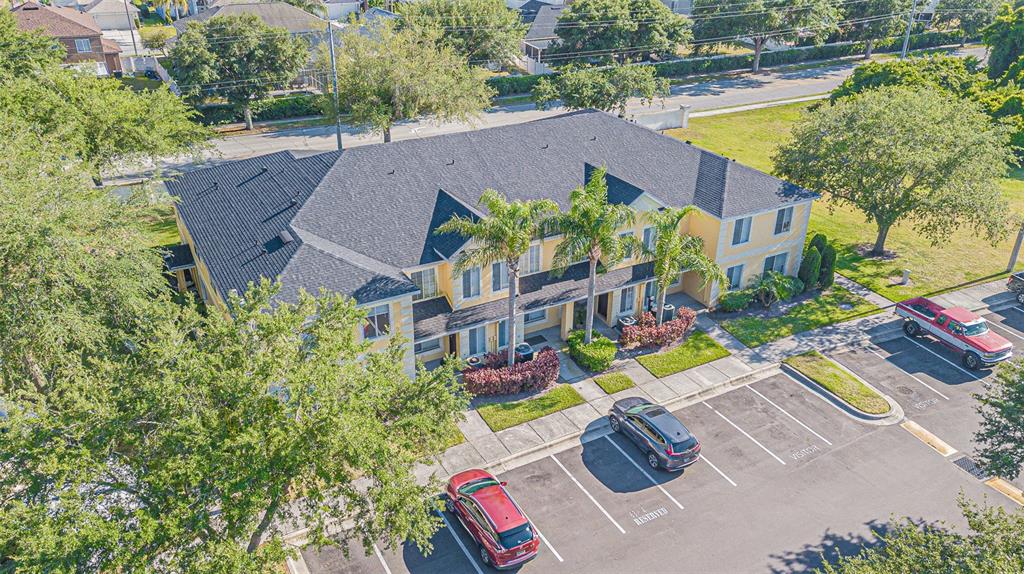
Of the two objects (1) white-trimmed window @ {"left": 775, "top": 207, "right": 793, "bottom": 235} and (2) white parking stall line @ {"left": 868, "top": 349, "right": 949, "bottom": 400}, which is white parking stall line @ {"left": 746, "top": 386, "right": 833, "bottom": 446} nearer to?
(2) white parking stall line @ {"left": 868, "top": 349, "right": 949, "bottom": 400}

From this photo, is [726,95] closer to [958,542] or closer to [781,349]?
[781,349]

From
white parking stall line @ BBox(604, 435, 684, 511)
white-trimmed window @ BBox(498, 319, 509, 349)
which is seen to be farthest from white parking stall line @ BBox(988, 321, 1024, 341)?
white-trimmed window @ BBox(498, 319, 509, 349)

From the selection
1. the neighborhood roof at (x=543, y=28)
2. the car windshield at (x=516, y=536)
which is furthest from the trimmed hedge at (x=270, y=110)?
the car windshield at (x=516, y=536)

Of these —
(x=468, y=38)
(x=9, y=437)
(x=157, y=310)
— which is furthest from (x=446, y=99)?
(x=9, y=437)

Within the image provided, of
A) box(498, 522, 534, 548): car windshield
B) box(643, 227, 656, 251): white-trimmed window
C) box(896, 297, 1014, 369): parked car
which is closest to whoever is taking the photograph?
box(498, 522, 534, 548): car windshield

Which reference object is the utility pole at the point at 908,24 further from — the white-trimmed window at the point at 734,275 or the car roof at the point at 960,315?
the white-trimmed window at the point at 734,275

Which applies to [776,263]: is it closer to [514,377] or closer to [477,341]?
[514,377]

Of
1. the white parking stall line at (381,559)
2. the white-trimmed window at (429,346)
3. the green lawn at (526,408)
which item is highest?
the white-trimmed window at (429,346)
